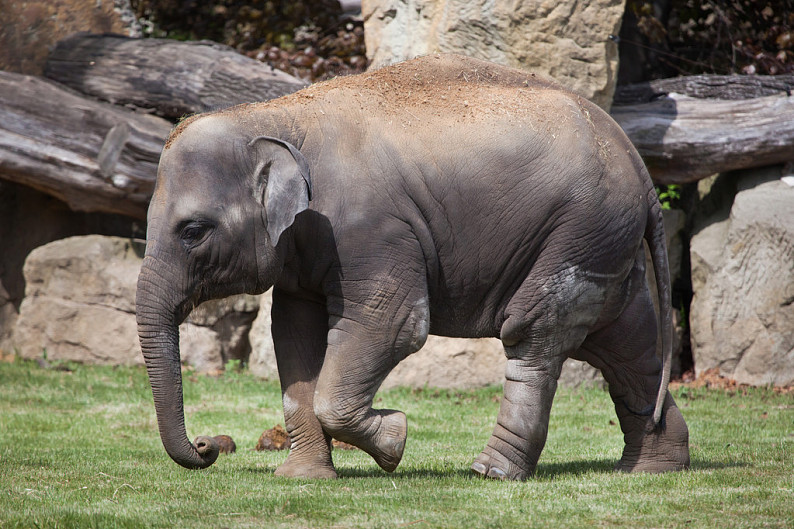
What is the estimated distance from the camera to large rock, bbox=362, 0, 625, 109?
31.4 ft

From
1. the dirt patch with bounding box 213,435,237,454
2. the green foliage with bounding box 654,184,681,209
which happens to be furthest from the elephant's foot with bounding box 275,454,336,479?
the green foliage with bounding box 654,184,681,209

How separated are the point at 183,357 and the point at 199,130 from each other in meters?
5.96

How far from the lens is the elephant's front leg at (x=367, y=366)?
520cm

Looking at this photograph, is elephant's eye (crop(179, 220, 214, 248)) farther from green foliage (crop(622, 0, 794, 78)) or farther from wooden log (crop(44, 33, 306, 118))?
green foliage (crop(622, 0, 794, 78))

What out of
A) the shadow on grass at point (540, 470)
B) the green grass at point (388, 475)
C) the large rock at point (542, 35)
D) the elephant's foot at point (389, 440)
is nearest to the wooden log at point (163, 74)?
the large rock at point (542, 35)

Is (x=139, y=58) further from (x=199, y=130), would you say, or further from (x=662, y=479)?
(x=662, y=479)

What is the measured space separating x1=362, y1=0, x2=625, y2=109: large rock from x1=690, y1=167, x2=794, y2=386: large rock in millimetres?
1938

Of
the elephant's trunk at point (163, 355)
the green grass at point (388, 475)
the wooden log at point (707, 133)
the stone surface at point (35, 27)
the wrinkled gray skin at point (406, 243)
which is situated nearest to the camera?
the green grass at point (388, 475)

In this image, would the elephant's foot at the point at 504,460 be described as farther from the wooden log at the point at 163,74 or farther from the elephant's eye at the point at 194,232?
the wooden log at the point at 163,74

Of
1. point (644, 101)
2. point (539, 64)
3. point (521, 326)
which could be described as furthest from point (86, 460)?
point (644, 101)

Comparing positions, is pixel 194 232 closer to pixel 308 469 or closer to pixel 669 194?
pixel 308 469

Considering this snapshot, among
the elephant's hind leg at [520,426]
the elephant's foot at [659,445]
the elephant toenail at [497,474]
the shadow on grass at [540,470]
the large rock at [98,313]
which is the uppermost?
the elephant's hind leg at [520,426]

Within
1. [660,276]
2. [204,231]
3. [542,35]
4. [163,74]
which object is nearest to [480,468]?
[660,276]

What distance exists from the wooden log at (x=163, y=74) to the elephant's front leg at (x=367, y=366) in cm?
565
